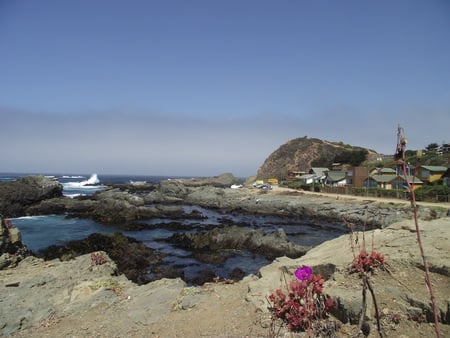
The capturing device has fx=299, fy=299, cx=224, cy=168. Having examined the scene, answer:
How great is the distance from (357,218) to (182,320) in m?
29.6

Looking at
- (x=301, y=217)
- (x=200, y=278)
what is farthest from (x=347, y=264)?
(x=301, y=217)

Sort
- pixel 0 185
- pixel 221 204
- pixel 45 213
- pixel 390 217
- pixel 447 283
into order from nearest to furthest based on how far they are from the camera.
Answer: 1. pixel 447 283
2. pixel 390 217
3. pixel 45 213
4. pixel 0 185
5. pixel 221 204

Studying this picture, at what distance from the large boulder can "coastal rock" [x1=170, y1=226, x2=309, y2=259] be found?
86.1ft

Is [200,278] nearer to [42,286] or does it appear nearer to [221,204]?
[42,286]


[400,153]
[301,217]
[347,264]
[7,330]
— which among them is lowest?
[301,217]

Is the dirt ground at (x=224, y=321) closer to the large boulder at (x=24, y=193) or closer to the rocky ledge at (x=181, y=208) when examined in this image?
the rocky ledge at (x=181, y=208)

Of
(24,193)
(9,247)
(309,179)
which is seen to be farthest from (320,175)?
(9,247)

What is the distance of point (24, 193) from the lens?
4225cm

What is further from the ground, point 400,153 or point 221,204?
point 400,153

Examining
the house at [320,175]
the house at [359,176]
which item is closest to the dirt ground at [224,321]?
the house at [359,176]

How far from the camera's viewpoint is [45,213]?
37500mm

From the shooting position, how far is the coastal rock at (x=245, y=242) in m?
20.6

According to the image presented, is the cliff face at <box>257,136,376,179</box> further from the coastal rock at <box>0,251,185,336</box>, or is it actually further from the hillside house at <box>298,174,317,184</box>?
the coastal rock at <box>0,251,185,336</box>

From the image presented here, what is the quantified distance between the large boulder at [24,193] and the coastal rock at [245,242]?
2623 cm
